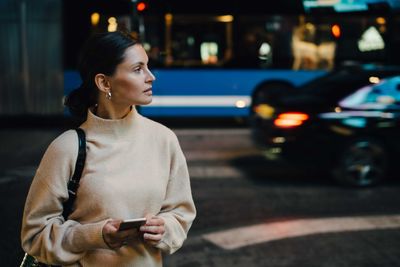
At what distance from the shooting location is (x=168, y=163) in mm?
2350

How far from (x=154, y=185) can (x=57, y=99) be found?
1252cm

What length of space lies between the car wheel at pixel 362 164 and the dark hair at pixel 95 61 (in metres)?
6.31

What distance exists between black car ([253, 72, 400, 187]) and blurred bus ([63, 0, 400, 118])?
211 inches

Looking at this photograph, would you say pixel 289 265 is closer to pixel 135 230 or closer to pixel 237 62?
pixel 135 230

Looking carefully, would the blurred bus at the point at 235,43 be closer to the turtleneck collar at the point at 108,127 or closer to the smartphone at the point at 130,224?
the turtleneck collar at the point at 108,127

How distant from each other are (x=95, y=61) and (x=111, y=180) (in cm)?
46

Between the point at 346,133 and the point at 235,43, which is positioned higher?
the point at 235,43

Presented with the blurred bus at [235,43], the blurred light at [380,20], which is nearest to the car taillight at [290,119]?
the blurred bus at [235,43]

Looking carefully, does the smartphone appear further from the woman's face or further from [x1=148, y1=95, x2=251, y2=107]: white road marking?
[x1=148, y1=95, x2=251, y2=107]: white road marking

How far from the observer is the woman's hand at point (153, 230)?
2.11m

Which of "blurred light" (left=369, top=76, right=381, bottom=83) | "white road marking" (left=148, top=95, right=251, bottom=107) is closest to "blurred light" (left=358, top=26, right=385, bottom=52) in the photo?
"white road marking" (left=148, top=95, right=251, bottom=107)

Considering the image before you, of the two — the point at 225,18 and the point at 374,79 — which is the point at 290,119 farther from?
the point at 225,18

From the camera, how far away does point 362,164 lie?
827 centimetres

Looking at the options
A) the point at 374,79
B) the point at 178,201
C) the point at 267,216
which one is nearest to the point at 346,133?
the point at 374,79
